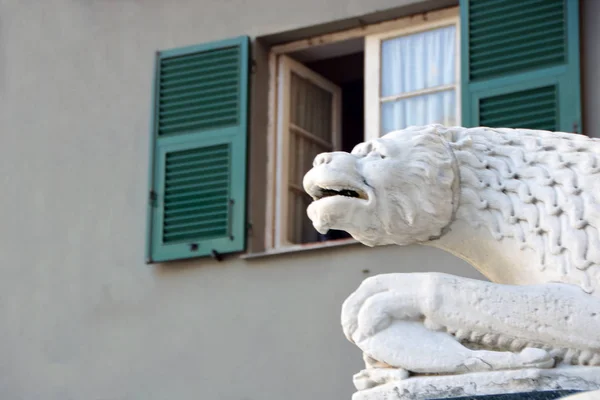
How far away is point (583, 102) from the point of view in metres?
10.7

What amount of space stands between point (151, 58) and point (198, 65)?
0.51 m

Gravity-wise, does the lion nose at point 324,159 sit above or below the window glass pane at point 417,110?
below

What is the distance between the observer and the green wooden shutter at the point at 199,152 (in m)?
11.8

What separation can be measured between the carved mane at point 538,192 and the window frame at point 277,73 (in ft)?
20.1

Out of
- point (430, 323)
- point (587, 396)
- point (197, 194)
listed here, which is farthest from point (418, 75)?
point (587, 396)

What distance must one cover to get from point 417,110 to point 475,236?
→ 262 inches

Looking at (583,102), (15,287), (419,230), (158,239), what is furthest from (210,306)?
(419,230)

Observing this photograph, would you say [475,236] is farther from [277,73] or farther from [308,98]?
[308,98]

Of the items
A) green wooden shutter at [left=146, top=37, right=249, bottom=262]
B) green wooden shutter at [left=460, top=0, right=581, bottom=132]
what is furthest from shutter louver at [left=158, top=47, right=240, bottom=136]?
green wooden shutter at [left=460, top=0, right=581, bottom=132]

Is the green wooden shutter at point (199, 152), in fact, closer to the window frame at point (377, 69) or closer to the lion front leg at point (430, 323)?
the window frame at point (377, 69)

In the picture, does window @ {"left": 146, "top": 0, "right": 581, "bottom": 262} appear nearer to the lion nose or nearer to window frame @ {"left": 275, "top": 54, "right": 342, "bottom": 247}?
window frame @ {"left": 275, "top": 54, "right": 342, "bottom": 247}

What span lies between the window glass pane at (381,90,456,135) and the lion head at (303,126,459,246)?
646 cm

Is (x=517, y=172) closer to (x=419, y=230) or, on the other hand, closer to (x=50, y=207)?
(x=419, y=230)

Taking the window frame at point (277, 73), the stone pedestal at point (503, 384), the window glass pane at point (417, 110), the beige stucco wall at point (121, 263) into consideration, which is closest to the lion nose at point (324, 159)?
the stone pedestal at point (503, 384)
